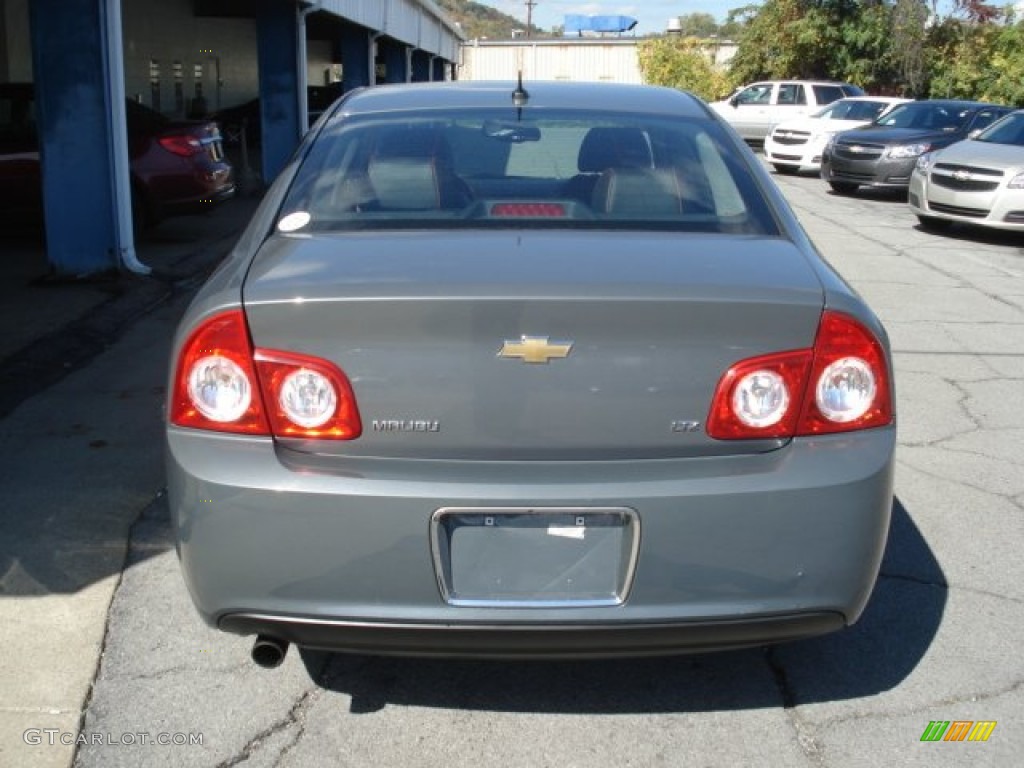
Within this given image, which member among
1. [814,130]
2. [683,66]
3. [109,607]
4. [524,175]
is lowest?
[109,607]

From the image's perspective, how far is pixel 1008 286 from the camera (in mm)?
10250

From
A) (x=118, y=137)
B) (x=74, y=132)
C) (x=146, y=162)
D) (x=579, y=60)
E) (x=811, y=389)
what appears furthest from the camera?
(x=579, y=60)

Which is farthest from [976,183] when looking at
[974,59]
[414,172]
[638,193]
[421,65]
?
[421,65]

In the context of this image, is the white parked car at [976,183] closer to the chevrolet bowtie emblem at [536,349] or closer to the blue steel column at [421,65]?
the chevrolet bowtie emblem at [536,349]

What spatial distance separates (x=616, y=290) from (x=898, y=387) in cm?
437

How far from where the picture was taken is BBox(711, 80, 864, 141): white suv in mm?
25719

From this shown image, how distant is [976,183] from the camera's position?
12.8 metres

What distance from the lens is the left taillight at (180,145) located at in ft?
36.4

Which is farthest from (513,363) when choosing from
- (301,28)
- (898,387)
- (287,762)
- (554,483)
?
(301,28)

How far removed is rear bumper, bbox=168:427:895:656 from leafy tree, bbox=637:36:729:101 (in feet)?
118

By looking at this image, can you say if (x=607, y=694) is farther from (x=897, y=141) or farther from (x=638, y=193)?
(x=897, y=141)

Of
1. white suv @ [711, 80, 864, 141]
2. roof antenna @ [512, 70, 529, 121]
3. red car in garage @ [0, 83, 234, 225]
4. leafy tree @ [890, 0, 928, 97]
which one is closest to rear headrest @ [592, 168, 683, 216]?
roof antenna @ [512, 70, 529, 121]

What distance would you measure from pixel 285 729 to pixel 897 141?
16280 millimetres

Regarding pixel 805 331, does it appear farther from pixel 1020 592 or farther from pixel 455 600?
pixel 1020 592
